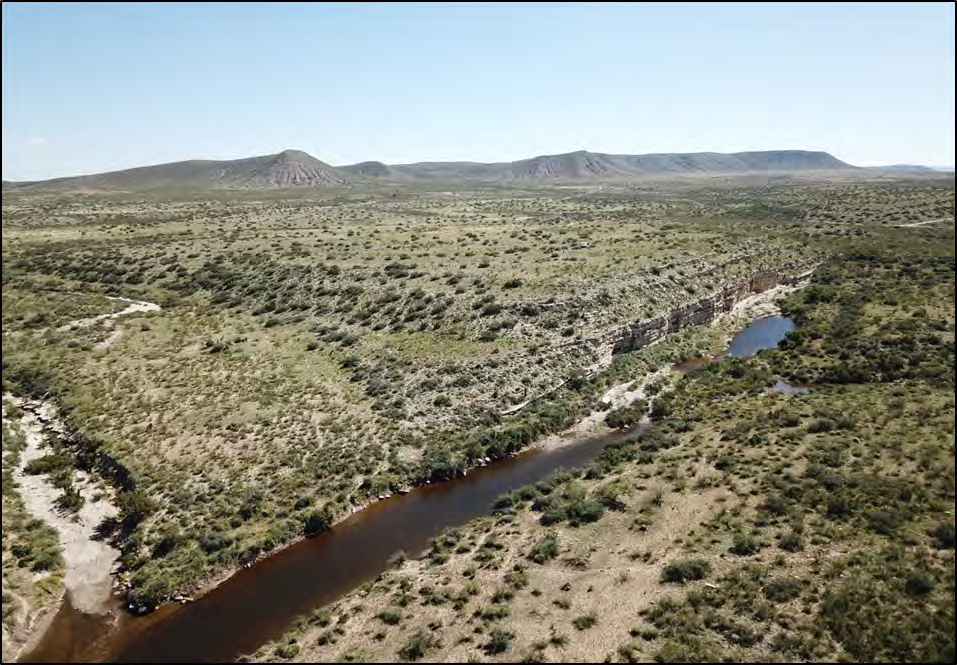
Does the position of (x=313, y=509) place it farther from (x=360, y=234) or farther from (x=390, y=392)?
(x=360, y=234)

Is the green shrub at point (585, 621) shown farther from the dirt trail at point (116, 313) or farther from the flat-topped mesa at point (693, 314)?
the dirt trail at point (116, 313)

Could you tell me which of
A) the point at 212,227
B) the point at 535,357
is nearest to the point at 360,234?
the point at 212,227

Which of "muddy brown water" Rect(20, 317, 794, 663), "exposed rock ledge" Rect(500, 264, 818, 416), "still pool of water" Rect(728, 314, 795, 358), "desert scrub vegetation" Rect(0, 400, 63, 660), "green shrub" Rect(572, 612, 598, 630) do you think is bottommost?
"muddy brown water" Rect(20, 317, 794, 663)

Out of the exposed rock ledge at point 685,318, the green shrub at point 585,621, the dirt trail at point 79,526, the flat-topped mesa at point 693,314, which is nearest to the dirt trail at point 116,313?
the dirt trail at point 79,526

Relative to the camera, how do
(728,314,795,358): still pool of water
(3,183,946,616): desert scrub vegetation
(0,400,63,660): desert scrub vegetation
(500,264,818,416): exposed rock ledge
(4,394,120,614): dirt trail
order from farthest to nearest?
(728,314,795,358): still pool of water → (500,264,818,416): exposed rock ledge → (3,183,946,616): desert scrub vegetation → (4,394,120,614): dirt trail → (0,400,63,660): desert scrub vegetation

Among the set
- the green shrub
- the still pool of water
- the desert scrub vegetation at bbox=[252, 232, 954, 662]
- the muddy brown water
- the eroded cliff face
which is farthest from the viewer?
the still pool of water

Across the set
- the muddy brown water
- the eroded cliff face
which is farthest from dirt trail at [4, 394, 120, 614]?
the eroded cliff face

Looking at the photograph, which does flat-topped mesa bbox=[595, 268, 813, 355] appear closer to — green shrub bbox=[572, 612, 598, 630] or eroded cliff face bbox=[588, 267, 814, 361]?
→ eroded cliff face bbox=[588, 267, 814, 361]
